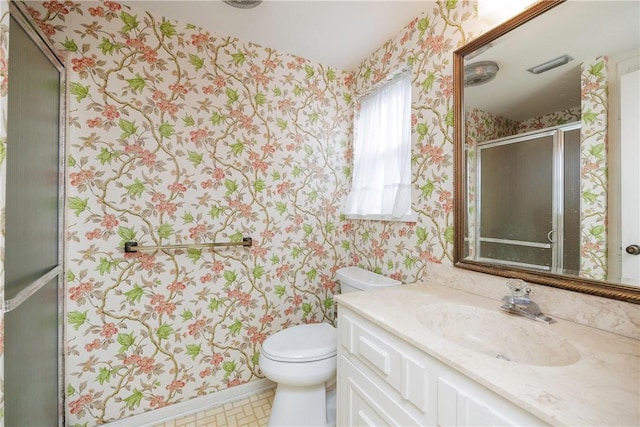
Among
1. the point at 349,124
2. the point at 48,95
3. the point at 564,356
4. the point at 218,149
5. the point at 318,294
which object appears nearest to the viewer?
the point at 564,356

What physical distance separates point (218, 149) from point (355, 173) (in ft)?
3.11

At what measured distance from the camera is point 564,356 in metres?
0.76

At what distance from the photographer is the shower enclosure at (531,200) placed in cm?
92

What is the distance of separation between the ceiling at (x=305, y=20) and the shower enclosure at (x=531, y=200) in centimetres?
90

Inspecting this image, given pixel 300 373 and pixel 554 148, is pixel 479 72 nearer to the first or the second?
pixel 554 148

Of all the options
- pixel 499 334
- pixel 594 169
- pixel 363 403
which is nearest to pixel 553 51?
pixel 594 169

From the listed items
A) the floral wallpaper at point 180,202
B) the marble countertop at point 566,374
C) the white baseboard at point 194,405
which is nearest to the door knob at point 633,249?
the marble countertop at point 566,374

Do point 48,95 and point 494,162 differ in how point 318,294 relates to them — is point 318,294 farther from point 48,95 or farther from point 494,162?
point 48,95

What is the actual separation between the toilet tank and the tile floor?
0.84m

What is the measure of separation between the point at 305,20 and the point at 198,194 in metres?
1.15

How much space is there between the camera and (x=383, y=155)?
177 centimetres

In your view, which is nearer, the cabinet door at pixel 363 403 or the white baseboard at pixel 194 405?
the cabinet door at pixel 363 403

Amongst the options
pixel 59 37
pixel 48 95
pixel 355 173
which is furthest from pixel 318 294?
pixel 59 37

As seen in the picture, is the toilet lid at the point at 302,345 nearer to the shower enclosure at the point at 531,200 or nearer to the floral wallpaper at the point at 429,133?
the floral wallpaper at the point at 429,133
